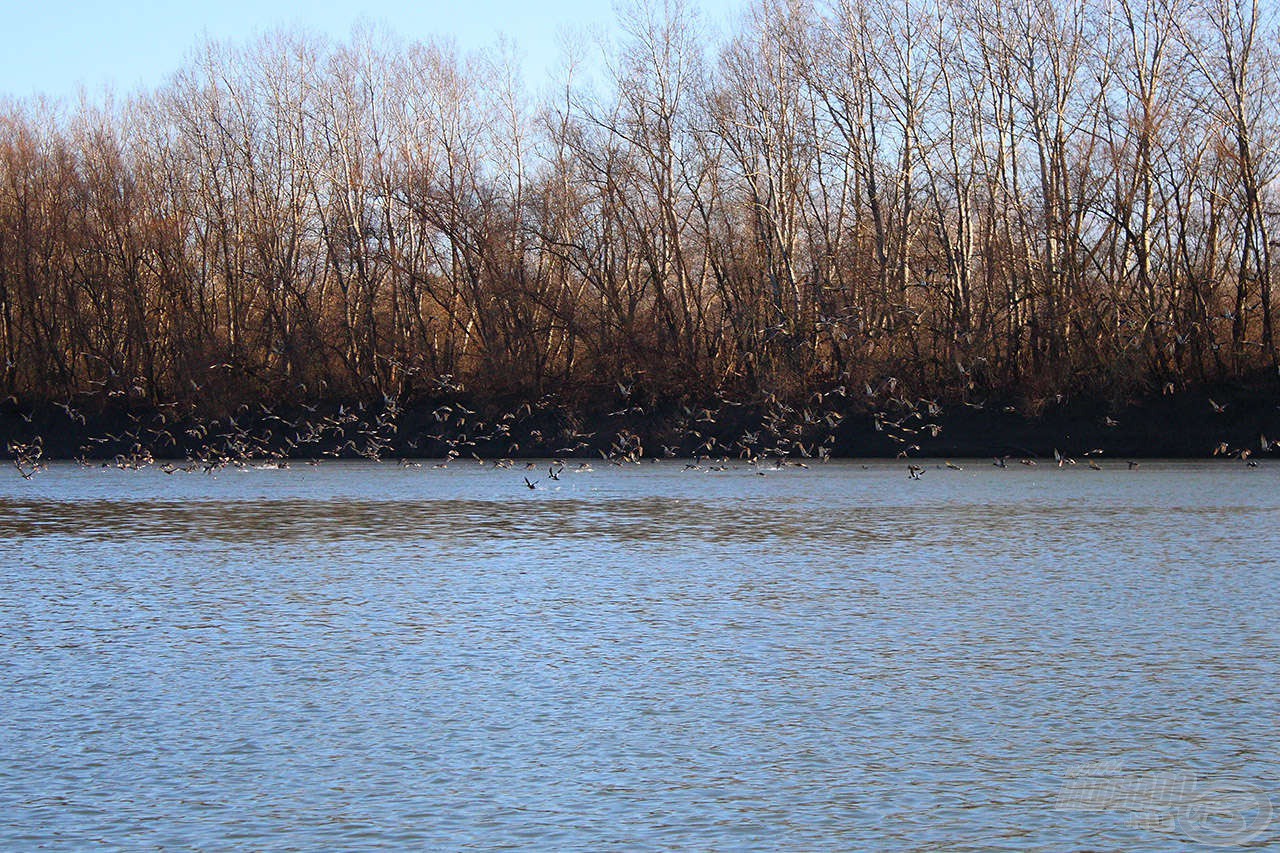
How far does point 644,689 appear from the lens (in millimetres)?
7504

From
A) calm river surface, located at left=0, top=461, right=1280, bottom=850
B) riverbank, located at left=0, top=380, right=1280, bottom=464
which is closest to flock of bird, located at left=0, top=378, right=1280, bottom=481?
riverbank, located at left=0, top=380, right=1280, bottom=464

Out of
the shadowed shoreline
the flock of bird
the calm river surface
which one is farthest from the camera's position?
the shadowed shoreline

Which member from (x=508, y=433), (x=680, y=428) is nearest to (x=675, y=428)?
(x=680, y=428)

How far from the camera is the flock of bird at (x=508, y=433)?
34844 millimetres

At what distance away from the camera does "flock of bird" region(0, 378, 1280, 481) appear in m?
34.8

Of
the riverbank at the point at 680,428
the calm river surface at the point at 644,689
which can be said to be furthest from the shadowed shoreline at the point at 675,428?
the calm river surface at the point at 644,689

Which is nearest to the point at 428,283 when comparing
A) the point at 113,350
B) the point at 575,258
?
the point at 575,258

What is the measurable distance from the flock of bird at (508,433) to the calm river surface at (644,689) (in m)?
18.1

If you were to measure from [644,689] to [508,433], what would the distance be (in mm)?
31152

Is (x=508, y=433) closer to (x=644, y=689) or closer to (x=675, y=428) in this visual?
(x=675, y=428)

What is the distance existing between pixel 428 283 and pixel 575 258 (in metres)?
5.41

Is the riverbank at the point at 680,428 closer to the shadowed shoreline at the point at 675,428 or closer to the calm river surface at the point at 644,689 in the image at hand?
the shadowed shoreline at the point at 675,428

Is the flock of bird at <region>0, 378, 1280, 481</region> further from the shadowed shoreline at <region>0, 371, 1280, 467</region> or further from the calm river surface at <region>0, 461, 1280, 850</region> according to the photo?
the calm river surface at <region>0, 461, 1280, 850</region>

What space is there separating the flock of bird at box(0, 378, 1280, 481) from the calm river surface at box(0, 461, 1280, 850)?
18.1 metres
